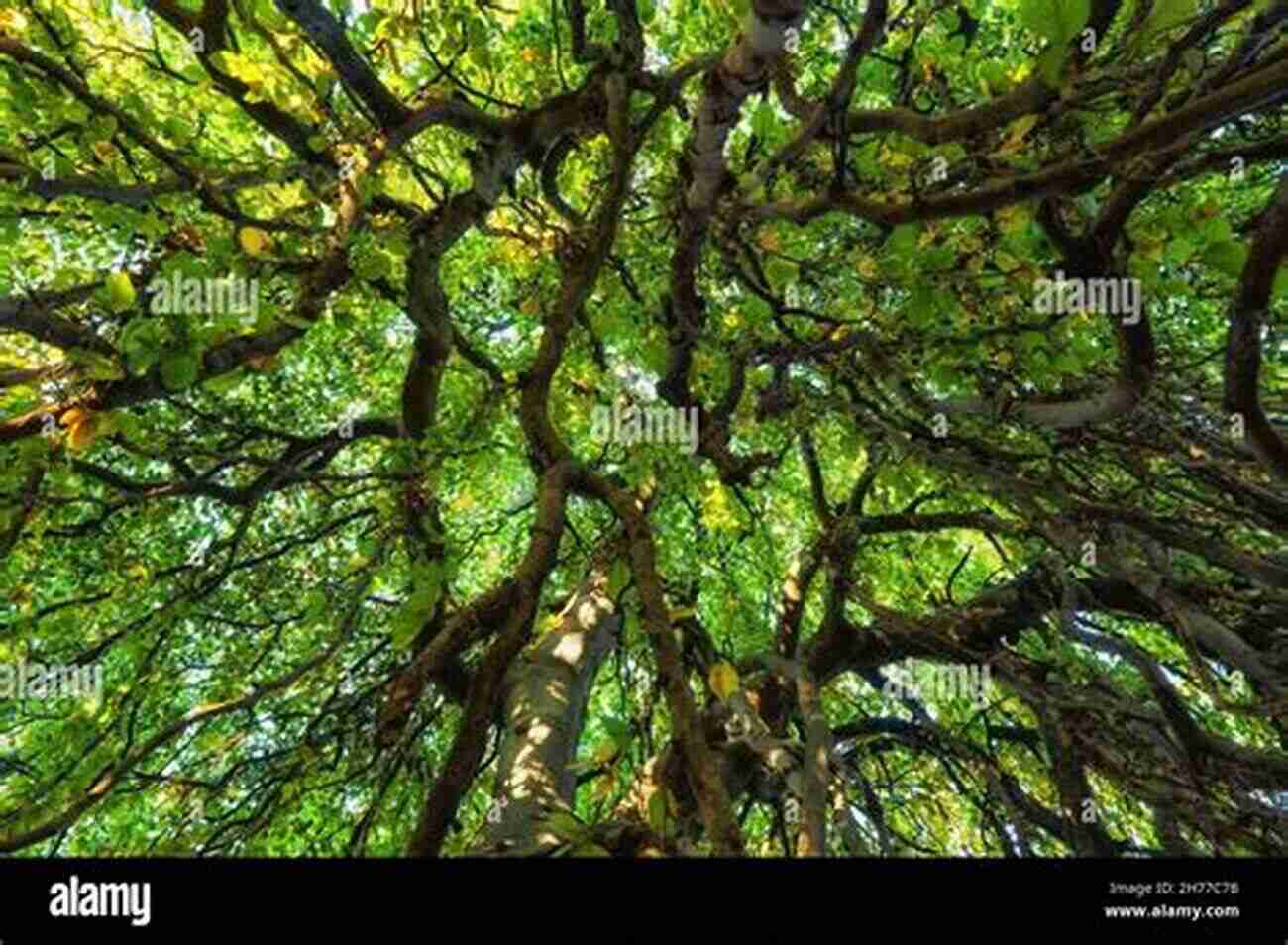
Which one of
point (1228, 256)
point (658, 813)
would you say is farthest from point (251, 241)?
point (1228, 256)

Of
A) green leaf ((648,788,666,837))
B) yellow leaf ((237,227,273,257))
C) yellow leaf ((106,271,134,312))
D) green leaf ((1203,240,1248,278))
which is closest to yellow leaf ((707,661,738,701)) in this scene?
green leaf ((648,788,666,837))

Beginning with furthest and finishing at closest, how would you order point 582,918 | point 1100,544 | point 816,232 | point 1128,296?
1. point 816,232
2. point 1100,544
3. point 1128,296
4. point 582,918

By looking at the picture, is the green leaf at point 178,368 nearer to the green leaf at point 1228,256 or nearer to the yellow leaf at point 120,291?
the yellow leaf at point 120,291

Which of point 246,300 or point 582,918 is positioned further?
point 246,300

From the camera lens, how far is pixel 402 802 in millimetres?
4664

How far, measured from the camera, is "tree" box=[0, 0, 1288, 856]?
238 centimetres

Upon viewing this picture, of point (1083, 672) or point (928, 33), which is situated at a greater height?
point (928, 33)

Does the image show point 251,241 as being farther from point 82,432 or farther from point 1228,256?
point 1228,256

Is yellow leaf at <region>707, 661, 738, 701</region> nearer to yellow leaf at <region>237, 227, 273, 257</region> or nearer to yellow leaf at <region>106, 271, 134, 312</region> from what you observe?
yellow leaf at <region>106, 271, 134, 312</region>

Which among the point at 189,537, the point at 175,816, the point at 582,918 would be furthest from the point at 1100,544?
the point at 189,537

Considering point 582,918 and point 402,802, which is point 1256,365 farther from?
point 402,802

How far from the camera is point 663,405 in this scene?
227 inches

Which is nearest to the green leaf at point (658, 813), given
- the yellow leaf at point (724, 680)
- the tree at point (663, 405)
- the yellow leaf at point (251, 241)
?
the tree at point (663, 405)

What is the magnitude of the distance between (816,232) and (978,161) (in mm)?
2865
